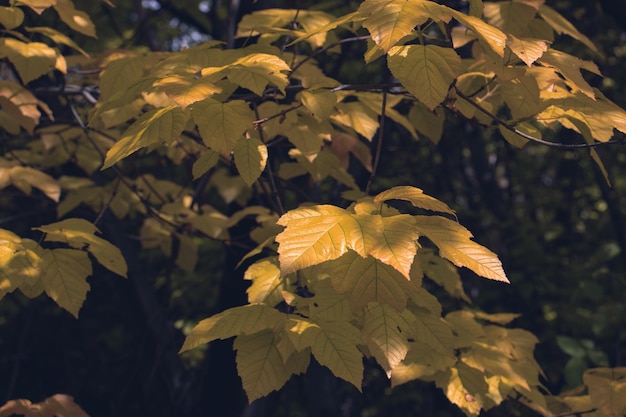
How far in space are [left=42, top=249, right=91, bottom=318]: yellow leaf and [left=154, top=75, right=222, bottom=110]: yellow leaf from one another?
58 cm

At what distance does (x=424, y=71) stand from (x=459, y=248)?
466 millimetres

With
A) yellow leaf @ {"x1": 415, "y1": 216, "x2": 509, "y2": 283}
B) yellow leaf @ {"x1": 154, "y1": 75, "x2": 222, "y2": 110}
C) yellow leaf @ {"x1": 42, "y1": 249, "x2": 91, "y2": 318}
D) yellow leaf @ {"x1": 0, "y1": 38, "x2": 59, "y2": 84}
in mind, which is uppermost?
yellow leaf @ {"x1": 154, "y1": 75, "x2": 222, "y2": 110}

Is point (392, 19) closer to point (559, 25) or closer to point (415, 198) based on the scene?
point (415, 198)

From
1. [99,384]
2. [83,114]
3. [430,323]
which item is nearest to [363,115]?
[430,323]

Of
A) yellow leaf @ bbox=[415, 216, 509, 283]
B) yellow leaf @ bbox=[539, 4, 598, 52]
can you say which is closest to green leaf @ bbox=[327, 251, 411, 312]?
yellow leaf @ bbox=[415, 216, 509, 283]

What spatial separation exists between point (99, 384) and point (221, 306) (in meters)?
2.26

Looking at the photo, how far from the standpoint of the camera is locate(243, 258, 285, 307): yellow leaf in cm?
188

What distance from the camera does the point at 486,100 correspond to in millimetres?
2311

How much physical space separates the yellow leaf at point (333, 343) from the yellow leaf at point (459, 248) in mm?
313

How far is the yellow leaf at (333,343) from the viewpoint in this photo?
1.55 meters

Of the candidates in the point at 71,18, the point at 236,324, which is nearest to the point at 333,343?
the point at 236,324

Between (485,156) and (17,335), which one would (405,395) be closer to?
(485,156)

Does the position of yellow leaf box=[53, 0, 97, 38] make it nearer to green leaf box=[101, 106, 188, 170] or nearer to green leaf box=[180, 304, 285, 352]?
green leaf box=[101, 106, 188, 170]

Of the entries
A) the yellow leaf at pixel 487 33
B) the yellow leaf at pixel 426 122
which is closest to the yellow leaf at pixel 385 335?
the yellow leaf at pixel 487 33
